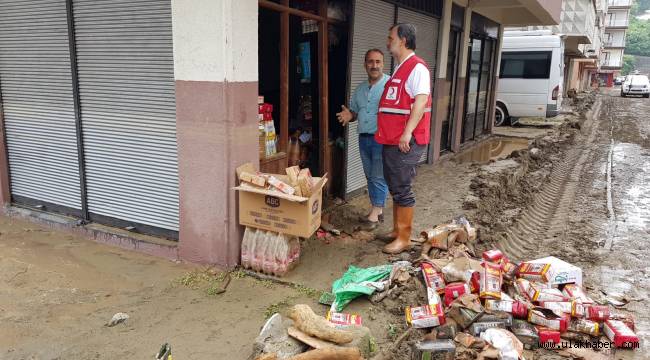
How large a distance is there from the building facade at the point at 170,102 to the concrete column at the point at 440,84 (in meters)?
1.76

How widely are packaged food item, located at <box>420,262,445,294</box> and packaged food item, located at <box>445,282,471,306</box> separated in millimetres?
62

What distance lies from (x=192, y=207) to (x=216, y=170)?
449 millimetres

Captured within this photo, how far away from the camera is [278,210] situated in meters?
3.90

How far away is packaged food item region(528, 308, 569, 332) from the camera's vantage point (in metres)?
3.30

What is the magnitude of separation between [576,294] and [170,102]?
3658mm

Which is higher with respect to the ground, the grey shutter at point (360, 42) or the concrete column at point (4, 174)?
the grey shutter at point (360, 42)

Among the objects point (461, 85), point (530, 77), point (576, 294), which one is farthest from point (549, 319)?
point (530, 77)

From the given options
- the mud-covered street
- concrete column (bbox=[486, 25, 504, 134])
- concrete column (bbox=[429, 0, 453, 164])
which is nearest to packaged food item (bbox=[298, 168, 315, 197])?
the mud-covered street

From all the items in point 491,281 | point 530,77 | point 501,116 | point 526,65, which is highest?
point 526,65

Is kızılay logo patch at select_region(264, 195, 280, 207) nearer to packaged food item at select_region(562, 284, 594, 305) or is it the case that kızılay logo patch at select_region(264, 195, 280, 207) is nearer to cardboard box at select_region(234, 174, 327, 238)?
cardboard box at select_region(234, 174, 327, 238)

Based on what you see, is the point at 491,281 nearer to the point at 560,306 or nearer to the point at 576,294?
the point at 560,306

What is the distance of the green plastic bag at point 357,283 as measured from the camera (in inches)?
141

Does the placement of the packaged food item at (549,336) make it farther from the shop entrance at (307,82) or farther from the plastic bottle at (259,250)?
the shop entrance at (307,82)

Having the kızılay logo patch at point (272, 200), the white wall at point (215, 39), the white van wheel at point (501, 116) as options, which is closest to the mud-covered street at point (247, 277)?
the kızılay logo patch at point (272, 200)
